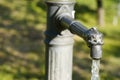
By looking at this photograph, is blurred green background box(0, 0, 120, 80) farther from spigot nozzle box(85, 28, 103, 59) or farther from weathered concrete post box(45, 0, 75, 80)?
spigot nozzle box(85, 28, 103, 59)

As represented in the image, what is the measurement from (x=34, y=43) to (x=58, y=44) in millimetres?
4974

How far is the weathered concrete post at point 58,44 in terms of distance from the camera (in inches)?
58.2

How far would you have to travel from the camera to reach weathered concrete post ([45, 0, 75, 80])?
1.48 metres

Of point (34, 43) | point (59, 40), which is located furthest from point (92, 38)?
point (34, 43)

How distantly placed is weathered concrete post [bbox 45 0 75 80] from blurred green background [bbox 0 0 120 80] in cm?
328

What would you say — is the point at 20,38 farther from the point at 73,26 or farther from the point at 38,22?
the point at 73,26

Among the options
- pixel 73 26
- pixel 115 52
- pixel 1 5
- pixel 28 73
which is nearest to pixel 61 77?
pixel 73 26

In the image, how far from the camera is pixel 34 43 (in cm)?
643

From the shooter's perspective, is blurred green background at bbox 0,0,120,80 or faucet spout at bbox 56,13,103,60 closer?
faucet spout at bbox 56,13,103,60

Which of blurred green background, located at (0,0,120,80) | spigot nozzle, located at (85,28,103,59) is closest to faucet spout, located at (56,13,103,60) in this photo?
spigot nozzle, located at (85,28,103,59)

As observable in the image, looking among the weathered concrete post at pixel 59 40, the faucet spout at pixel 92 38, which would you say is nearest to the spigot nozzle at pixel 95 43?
the faucet spout at pixel 92 38

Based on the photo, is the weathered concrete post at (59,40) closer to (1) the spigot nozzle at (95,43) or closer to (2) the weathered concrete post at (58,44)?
(2) the weathered concrete post at (58,44)

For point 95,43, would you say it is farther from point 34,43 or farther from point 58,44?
point 34,43

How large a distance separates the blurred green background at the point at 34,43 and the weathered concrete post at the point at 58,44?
3.28 m
